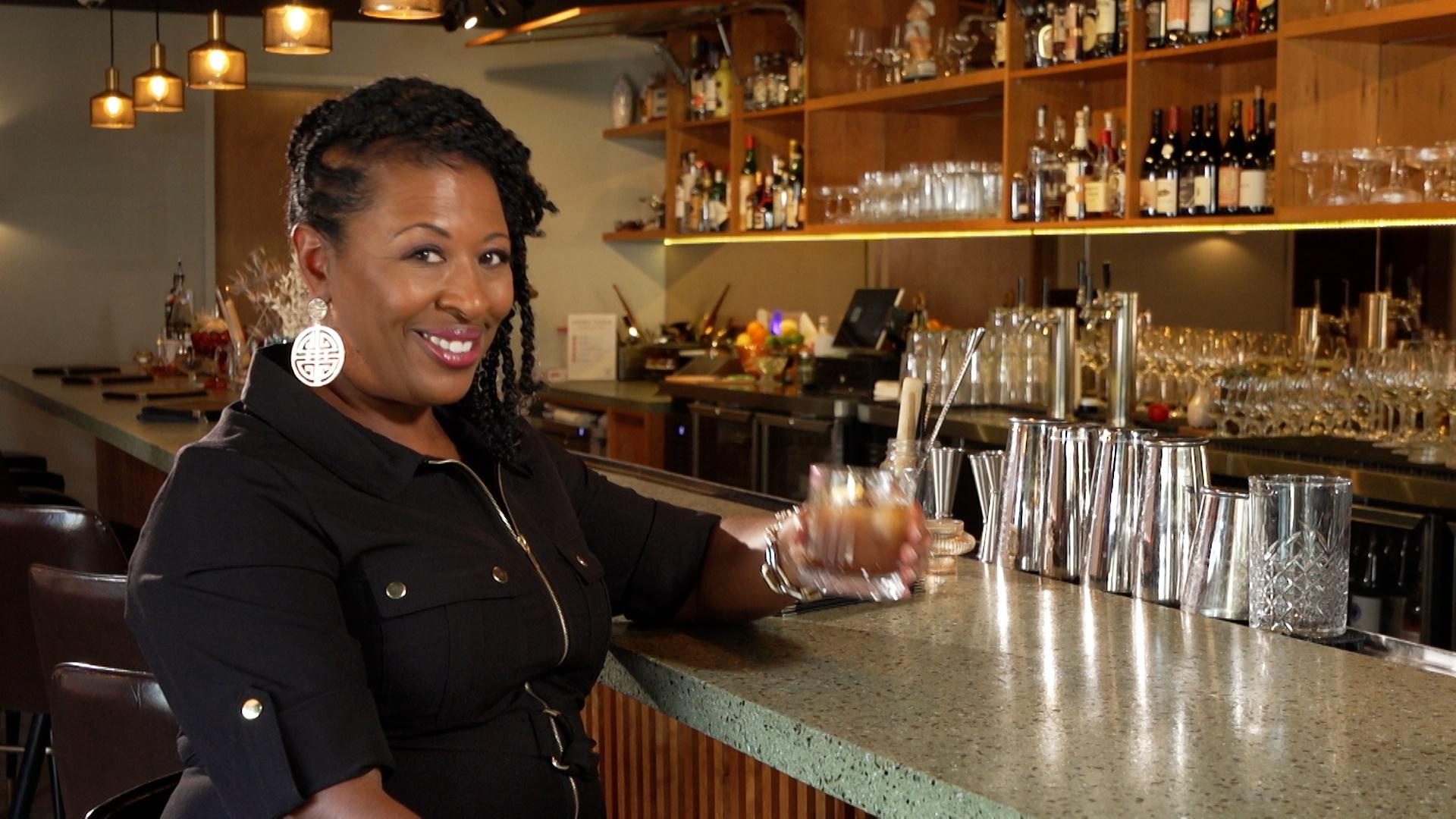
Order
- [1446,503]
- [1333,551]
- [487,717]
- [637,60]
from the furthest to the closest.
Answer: [637,60], [1446,503], [1333,551], [487,717]

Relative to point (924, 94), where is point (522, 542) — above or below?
below

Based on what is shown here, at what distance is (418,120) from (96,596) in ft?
3.24

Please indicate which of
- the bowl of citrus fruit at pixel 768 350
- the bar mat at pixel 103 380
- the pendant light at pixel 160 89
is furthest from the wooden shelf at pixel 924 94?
the bar mat at pixel 103 380

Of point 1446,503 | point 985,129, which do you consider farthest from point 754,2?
point 1446,503

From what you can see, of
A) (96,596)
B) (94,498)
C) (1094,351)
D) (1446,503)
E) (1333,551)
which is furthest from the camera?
(94,498)

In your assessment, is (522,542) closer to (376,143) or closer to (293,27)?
(376,143)

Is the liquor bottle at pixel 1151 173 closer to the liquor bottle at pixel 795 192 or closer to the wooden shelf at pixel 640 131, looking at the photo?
the liquor bottle at pixel 795 192

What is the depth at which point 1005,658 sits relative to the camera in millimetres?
1661

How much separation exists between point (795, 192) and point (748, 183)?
31 cm

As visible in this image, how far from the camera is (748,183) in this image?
677 cm

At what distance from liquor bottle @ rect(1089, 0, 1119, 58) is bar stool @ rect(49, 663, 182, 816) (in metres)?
3.77

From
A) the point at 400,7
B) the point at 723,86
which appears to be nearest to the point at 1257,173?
the point at 400,7

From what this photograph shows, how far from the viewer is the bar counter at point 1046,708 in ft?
4.09

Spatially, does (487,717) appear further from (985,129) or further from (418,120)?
(985,129)
